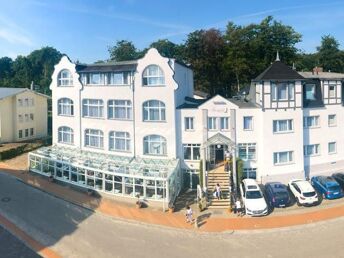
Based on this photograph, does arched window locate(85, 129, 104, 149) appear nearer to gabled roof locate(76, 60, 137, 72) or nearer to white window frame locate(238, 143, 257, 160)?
gabled roof locate(76, 60, 137, 72)

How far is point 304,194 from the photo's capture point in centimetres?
2825

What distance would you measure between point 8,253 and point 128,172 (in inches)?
449

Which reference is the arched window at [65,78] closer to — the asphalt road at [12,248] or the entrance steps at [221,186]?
the entrance steps at [221,186]

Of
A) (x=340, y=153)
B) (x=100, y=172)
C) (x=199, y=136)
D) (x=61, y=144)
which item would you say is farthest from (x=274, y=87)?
(x=61, y=144)

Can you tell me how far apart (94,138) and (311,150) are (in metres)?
21.8

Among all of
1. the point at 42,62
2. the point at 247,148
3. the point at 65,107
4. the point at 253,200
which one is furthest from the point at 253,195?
the point at 42,62

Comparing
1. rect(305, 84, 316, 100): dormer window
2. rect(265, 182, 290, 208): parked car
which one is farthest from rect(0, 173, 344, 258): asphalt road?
rect(305, 84, 316, 100): dormer window

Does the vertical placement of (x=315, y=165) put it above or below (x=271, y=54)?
below

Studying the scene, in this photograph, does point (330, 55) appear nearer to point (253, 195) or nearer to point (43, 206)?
point (253, 195)

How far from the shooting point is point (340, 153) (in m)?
35.8

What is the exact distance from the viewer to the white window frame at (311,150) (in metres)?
34.3

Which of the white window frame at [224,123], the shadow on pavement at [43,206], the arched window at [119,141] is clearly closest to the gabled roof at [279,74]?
the white window frame at [224,123]

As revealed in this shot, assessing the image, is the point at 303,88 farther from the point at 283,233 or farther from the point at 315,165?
the point at 283,233

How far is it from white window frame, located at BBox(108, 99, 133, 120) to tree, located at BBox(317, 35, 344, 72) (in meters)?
60.1
